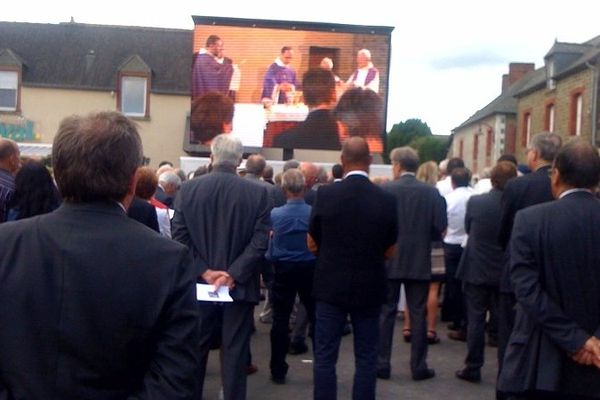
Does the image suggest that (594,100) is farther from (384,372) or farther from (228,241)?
(228,241)

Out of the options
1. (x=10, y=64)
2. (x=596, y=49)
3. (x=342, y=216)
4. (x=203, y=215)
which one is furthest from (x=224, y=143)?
(x=596, y=49)

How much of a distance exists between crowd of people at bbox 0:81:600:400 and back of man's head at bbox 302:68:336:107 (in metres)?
9.98

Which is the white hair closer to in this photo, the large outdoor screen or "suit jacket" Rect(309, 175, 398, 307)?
the large outdoor screen

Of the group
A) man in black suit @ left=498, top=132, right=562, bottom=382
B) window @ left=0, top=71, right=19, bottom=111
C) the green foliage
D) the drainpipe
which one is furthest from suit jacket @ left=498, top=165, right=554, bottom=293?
the green foliage

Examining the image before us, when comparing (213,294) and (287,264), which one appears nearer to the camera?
(213,294)

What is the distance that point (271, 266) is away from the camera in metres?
8.20

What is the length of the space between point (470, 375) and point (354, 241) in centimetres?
276

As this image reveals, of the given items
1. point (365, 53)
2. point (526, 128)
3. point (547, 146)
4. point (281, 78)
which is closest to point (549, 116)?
point (526, 128)

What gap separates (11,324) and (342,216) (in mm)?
4065

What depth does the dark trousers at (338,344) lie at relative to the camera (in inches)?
261

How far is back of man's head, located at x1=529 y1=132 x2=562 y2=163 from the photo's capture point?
6.84m

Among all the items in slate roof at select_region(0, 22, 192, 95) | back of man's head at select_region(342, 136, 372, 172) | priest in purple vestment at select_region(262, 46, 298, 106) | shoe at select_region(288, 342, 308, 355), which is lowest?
shoe at select_region(288, 342, 308, 355)

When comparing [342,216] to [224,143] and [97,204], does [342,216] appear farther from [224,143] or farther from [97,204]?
[97,204]

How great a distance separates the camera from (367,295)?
6.53 metres
